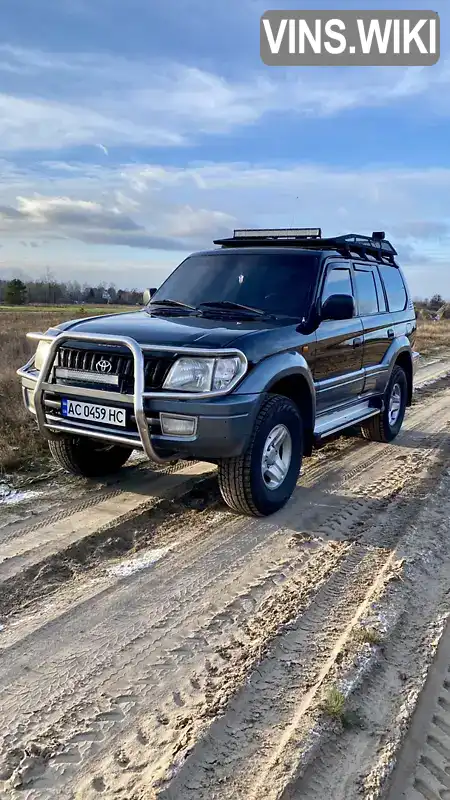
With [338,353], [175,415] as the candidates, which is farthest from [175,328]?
[338,353]

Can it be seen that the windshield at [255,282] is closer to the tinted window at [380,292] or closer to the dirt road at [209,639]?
the tinted window at [380,292]

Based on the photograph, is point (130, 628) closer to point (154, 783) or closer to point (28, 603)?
point (28, 603)

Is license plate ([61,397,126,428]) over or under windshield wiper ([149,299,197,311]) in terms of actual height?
under

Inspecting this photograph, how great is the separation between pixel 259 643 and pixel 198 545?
1164mm

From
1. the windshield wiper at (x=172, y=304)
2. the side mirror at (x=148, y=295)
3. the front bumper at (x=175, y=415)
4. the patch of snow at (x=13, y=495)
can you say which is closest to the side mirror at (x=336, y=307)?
the windshield wiper at (x=172, y=304)

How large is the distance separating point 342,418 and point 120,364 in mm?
2537

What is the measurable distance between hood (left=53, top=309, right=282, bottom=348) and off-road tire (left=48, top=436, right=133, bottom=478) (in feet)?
3.10

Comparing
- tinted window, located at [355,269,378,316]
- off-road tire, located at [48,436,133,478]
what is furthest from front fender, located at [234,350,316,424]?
tinted window, located at [355,269,378,316]

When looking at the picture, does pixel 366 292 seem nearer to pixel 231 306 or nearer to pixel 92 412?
pixel 231 306

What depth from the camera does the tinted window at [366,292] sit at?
6289 millimetres

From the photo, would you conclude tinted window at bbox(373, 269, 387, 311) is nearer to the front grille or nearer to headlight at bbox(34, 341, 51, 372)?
the front grille

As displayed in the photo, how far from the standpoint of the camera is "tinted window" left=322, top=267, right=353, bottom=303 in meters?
5.46

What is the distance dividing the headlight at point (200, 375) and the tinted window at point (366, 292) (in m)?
2.72

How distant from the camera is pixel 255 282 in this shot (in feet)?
17.8
